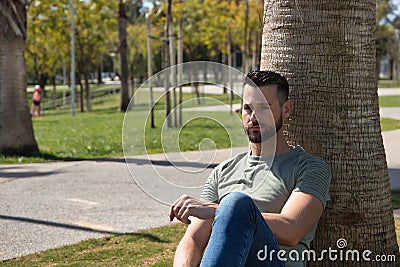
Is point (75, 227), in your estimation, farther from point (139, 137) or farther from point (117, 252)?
point (139, 137)

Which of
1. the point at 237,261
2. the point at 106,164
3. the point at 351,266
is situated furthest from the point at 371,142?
the point at 106,164

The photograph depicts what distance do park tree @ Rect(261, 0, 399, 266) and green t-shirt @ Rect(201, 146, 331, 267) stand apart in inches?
15.6

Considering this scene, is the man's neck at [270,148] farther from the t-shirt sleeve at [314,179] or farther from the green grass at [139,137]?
the green grass at [139,137]

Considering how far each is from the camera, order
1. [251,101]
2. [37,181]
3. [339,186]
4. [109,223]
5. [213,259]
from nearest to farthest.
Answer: [213,259] < [251,101] < [339,186] < [109,223] < [37,181]

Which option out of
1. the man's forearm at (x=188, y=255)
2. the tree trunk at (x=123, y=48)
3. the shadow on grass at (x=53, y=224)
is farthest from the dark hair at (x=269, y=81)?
the tree trunk at (x=123, y=48)

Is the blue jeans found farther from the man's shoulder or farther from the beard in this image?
the man's shoulder

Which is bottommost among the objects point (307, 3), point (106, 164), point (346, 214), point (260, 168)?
point (106, 164)

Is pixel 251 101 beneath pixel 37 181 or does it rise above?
above

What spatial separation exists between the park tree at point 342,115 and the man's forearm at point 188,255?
0.90 m

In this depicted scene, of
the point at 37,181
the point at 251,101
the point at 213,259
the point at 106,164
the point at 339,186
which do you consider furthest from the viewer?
the point at 106,164

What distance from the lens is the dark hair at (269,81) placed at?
3.32 m

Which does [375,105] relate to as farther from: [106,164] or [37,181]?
[106,164]

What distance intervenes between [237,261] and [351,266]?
1207 mm

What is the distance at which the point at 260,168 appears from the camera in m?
3.38
